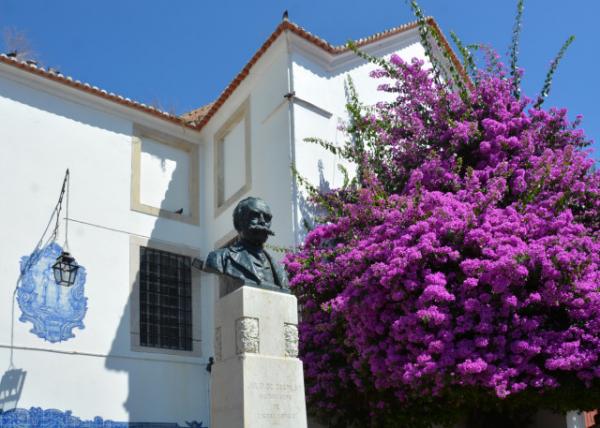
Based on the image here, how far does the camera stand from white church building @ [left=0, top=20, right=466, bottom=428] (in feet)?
37.1

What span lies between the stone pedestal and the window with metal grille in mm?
6320

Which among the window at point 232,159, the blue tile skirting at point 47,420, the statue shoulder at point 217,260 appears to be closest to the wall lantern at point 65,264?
the blue tile skirting at point 47,420

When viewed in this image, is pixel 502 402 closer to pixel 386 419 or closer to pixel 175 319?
pixel 386 419

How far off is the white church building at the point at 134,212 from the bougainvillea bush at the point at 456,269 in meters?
1.62

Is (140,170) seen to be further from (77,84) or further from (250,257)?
(250,257)

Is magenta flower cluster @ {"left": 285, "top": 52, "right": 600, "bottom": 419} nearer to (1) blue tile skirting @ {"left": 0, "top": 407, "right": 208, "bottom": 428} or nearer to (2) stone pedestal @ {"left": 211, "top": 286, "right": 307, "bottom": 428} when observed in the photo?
(2) stone pedestal @ {"left": 211, "top": 286, "right": 307, "bottom": 428}

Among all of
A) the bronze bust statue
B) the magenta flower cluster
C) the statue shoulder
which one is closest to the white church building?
the magenta flower cluster

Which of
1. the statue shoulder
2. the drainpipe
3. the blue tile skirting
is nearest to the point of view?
the statue shoulder

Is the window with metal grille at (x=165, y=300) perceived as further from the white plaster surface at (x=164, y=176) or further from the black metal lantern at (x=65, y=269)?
the black metal lantern at (x=65, y=269)

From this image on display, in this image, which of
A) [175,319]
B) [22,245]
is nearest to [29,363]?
[22,245]

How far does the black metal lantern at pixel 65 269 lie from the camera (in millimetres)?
11367

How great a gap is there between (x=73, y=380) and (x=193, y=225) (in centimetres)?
393

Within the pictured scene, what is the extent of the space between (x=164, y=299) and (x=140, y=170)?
2.40 m

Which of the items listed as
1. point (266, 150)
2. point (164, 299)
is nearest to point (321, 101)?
point (266, 150)
